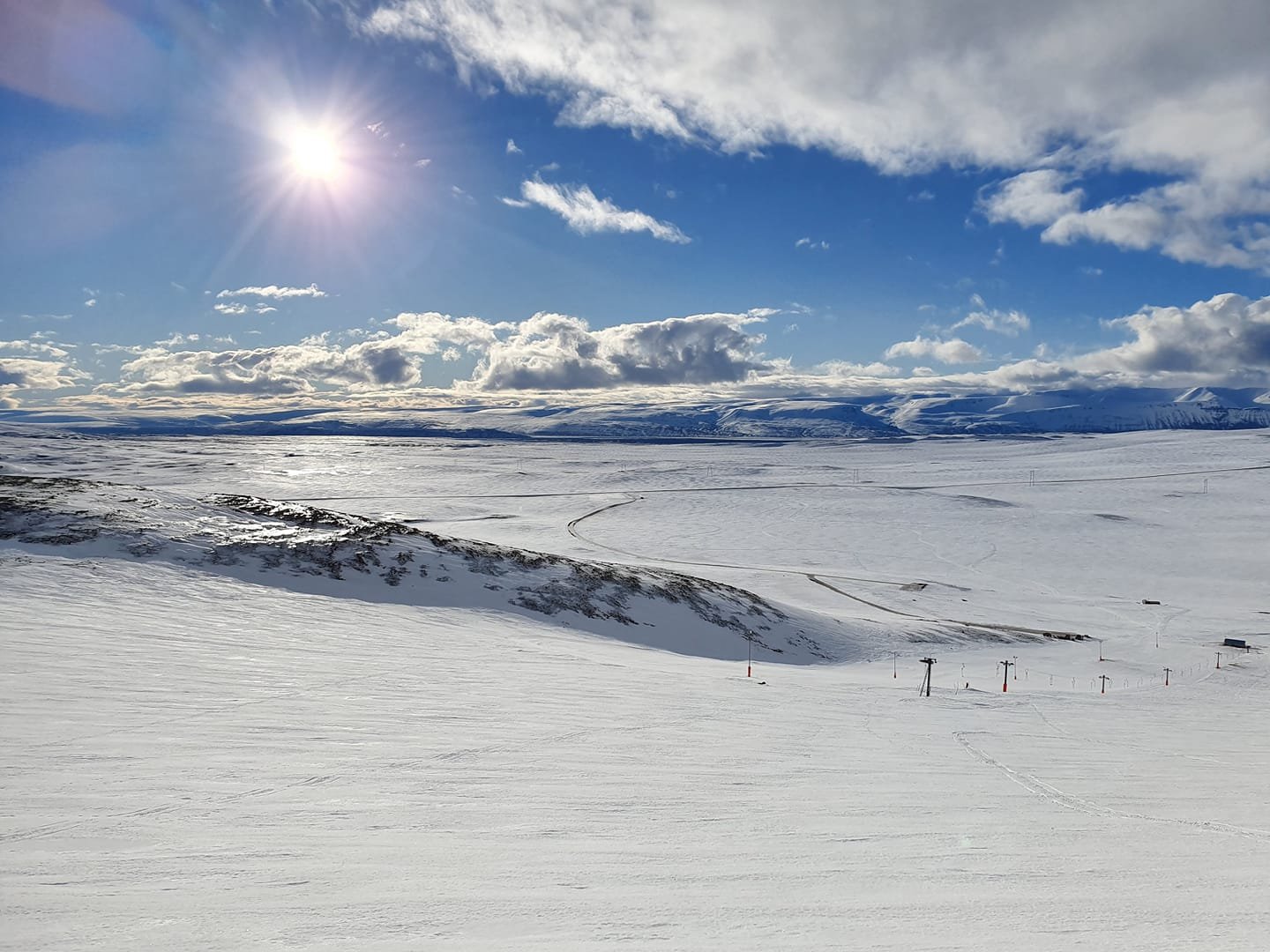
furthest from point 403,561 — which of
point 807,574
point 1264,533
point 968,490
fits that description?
point 968,490

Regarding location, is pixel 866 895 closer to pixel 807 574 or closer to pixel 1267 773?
pixel 1267 773

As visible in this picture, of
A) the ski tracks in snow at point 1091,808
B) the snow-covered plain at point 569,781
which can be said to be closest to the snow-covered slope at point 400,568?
the snow-covered plain at point 569,781

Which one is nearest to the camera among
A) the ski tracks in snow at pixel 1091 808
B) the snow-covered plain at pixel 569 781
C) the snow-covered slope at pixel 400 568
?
the snow-covered plain at pixel 569 781

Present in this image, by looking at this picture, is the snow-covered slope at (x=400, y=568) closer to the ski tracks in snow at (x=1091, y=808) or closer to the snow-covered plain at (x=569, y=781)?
the snow-covered plain at (x=569, y=781)

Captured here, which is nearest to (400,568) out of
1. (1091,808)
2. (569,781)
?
(569,781)

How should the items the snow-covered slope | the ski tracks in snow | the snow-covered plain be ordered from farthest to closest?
the snow-covered slope < the ski tracks in snow < the snow-covered plain

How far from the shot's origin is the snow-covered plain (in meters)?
5.15

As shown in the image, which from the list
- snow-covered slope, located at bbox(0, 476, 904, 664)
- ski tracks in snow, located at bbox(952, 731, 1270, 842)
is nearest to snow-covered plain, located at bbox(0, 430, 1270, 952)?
ski tracks in snow, located at bbox(952, 731, 1270, 842)

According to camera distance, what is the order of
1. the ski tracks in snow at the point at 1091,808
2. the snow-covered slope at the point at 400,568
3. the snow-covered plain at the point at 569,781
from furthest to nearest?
1. the snow-covered slope at the point at 400,568
2. the ski tracks in snow at the point at 1091,808
3. the snow-covered plain at the point at 569,781

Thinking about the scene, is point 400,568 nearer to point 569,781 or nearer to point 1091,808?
point 569,781

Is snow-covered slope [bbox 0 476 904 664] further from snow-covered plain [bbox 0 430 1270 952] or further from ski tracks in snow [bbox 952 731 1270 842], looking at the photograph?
ski tracks in snow [bbox 952 731 1270 842]

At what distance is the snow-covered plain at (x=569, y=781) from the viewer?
16.9 feet

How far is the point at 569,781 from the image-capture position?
26.9 feet

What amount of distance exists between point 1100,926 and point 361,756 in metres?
7.75
